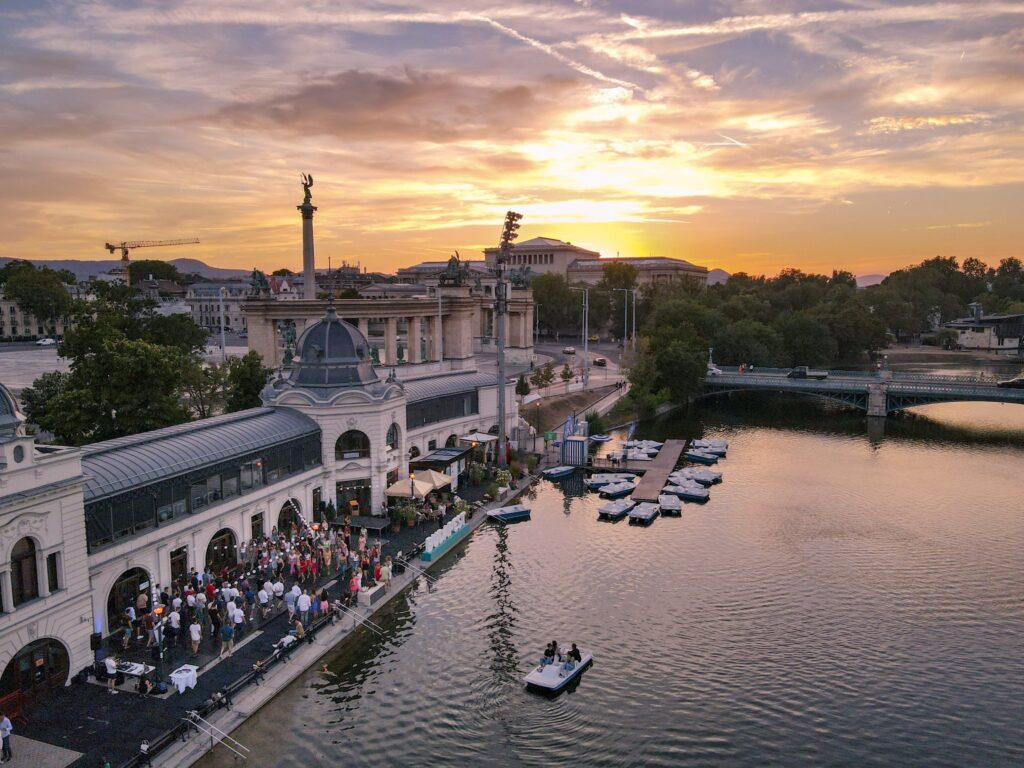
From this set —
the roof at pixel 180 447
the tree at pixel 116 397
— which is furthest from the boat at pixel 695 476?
the tree at pixel 116 397

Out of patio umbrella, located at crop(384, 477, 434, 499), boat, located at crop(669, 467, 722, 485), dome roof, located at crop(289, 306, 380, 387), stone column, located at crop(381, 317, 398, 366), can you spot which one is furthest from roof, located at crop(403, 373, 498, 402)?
stone column, located at crop(381, 317, 398, 366)

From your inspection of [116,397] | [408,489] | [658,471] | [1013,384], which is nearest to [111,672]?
[408,489]

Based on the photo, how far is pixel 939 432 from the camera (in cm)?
9131

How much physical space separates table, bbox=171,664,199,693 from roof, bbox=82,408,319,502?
8160 mm

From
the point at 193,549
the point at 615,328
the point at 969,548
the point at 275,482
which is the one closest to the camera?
the point at 193,549

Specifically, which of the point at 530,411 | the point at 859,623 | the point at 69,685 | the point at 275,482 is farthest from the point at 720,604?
the point at 530,411

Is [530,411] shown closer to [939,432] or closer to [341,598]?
[939,432]

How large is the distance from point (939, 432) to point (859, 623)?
61.5 meters

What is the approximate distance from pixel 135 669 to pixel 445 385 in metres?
38.9

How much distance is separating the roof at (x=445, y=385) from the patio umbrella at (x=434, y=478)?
762 cm

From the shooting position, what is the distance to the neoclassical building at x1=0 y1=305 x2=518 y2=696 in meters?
28.5

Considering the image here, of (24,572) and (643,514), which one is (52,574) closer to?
(24,572)

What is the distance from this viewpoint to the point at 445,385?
66.1 metres

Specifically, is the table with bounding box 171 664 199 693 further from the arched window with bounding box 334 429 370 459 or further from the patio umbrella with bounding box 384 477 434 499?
the patio umbrella with bounding box 384 477 434 499
